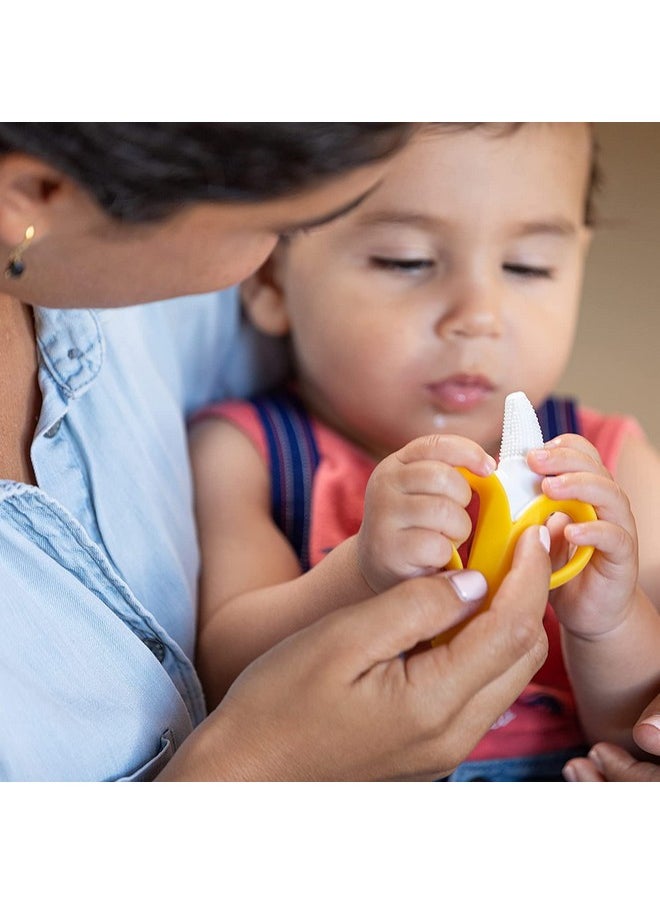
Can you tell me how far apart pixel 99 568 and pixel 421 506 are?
6.6 inches

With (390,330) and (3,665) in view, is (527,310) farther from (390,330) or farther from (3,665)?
(3,665)

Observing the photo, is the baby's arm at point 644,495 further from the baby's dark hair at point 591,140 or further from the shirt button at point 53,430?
the shirt button at point 53,430

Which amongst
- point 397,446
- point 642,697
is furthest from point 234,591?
point 642,697

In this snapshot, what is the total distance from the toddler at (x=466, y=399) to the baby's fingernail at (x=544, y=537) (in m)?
0.02

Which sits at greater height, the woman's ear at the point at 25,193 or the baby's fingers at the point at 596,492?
the woman's ear at the point at 25,193

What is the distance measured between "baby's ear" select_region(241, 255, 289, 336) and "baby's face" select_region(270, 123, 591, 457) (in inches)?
2.1

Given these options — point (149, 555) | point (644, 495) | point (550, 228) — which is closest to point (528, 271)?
point (550, 228)

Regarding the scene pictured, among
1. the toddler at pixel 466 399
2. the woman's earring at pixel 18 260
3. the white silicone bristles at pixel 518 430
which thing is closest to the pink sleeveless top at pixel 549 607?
the toddler at pixel 466 399

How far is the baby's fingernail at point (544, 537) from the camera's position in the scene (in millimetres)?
461

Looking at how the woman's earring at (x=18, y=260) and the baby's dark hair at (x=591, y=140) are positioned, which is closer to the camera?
the woman's earring at (x=18, y=260)

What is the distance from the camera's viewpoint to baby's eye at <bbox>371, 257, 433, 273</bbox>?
552mm

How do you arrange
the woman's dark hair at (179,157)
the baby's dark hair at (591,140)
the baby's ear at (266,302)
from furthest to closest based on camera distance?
1. the baby's ear at (266,302)
2. the baby's dark hair at (591,140)
3. the woman's dark hair at (179,157)

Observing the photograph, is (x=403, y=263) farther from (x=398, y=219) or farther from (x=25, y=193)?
(x=25, y=193)
